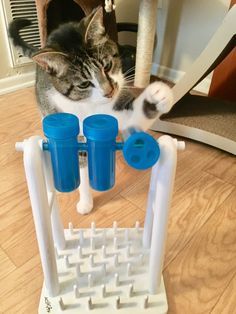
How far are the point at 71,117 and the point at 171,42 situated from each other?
1515mm

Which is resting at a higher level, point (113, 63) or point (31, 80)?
point (113, 63)

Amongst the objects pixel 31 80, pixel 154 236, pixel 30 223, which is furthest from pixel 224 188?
pixel 31 80

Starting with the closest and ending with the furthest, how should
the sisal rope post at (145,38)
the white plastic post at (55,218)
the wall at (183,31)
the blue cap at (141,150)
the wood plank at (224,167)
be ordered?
1. the blue cap at (141,150)
2. the white plastic post at (55,218)
3. the wood plank at (224,167)
4. the sisal rope post at (145,38)
5. the wall at (183,31)

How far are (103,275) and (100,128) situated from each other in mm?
412

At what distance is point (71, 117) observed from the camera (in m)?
0.48

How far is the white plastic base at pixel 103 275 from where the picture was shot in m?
0.64

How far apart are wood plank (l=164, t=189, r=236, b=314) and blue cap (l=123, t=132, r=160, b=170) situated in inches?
16.7

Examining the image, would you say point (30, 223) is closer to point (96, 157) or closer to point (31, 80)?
point (96, 157)

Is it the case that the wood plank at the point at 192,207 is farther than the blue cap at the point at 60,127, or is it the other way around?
the wood plank at the point at 192,207

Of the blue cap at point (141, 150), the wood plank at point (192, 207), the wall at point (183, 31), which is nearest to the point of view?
the blue cap at point (141, 150)

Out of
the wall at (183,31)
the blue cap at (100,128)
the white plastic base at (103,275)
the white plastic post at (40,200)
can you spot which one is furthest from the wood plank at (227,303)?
the wall at (183,31)

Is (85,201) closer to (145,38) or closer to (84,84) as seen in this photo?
(84,84)

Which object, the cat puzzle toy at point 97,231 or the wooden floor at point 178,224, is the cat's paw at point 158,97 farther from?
the wooden floor at point 178,224

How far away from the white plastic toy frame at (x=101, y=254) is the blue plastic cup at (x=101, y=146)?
3.3 inches
